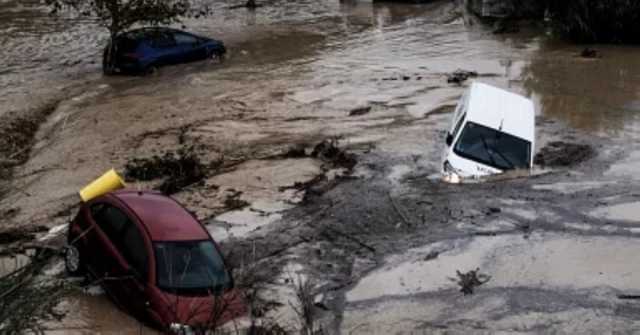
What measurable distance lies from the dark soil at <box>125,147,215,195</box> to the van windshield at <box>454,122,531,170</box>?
16.6 feet

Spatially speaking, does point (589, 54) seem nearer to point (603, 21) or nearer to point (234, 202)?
point (603, 21)

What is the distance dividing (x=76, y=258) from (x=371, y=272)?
162 inches

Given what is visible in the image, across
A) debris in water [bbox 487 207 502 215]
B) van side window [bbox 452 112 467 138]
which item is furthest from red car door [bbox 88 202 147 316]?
van side window [bbox 452 112 467 138]

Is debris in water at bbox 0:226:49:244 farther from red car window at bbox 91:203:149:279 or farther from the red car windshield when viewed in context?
the red car windshield

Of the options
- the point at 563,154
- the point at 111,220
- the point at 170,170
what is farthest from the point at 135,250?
the point at 563,154

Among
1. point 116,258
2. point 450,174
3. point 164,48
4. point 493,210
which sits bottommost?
point 493,210

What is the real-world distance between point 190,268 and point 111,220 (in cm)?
141

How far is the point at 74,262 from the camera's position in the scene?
1148 centimetres

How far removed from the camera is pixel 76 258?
11.5 meters

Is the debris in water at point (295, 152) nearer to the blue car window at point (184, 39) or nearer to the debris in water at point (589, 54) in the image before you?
the blue car window at point (184, 39)

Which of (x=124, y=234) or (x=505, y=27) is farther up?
(x=124, y=234)

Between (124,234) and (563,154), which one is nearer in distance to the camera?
(124,234)

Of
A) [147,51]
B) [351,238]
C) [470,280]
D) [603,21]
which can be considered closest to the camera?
[470,280]

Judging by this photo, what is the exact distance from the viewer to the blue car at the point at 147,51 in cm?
2548
